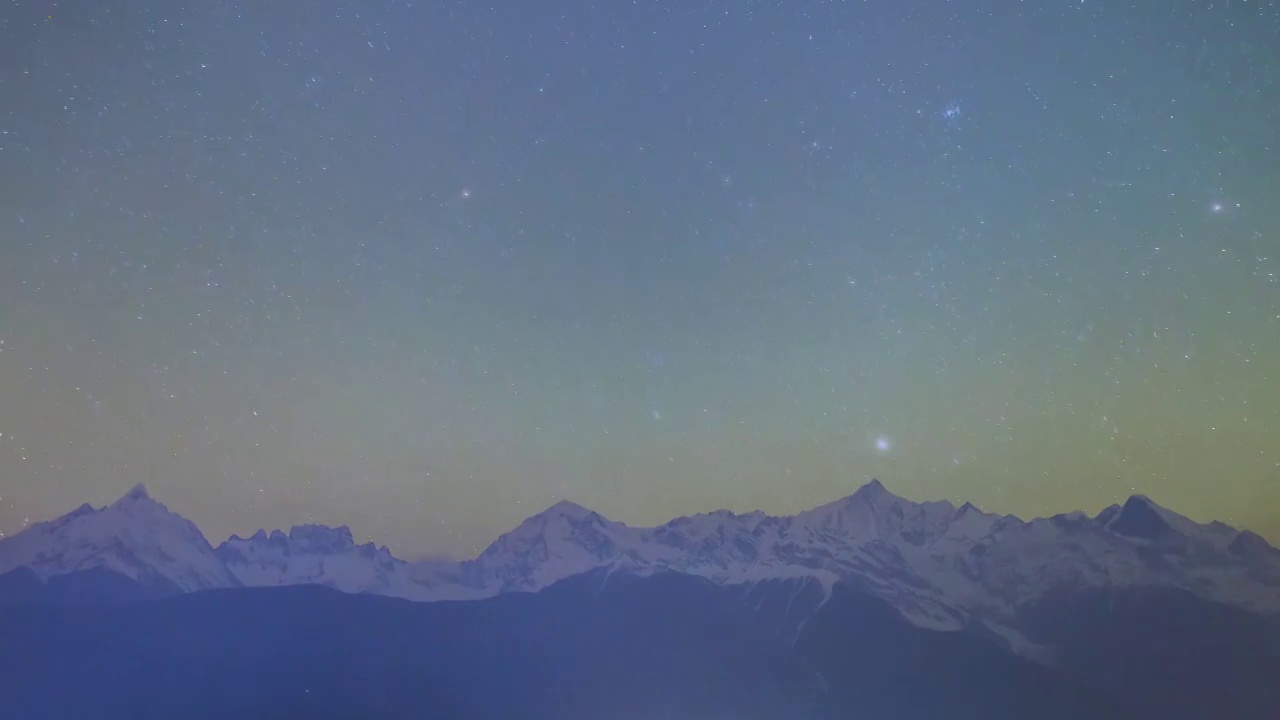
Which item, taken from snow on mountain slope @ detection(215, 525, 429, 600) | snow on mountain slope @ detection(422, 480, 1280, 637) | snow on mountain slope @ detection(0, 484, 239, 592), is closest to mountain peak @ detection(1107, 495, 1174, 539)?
snow on mountain slope @ detection(422, 480, 1280, 637)

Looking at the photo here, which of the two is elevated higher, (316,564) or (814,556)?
(316,564)

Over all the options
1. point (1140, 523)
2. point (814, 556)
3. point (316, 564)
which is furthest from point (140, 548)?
point (1140, 523)

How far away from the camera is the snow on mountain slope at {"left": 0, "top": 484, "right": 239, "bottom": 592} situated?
3061 centimetres

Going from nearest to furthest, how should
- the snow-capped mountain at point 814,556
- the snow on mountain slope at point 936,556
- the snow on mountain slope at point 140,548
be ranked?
the snow on mountain slope at point 936,556 → the snow-capped mountain at point 814,556 → the snow on mountain slope at point 140,548

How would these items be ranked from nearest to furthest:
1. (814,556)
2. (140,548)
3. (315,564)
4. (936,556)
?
(936,556) → (315,564) → (140,548) → (814,556)

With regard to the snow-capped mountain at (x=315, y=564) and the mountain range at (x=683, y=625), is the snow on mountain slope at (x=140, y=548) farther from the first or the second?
the snow-capped mountain at (x=315, y=564)

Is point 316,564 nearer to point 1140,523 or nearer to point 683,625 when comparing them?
point 683,625

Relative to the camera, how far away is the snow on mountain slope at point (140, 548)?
30.6m

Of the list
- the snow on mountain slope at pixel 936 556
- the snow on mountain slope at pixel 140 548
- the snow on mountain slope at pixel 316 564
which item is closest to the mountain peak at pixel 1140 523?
the snow on mountain slope at pixel 936 556

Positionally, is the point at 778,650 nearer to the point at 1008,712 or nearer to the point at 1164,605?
the point at 1008,712

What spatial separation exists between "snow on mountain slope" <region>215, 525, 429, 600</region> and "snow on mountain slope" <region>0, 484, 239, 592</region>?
1415 mm

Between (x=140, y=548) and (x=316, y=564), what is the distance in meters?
8.69

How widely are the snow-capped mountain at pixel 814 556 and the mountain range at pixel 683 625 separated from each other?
0.14 metres

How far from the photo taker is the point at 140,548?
1330 inches
